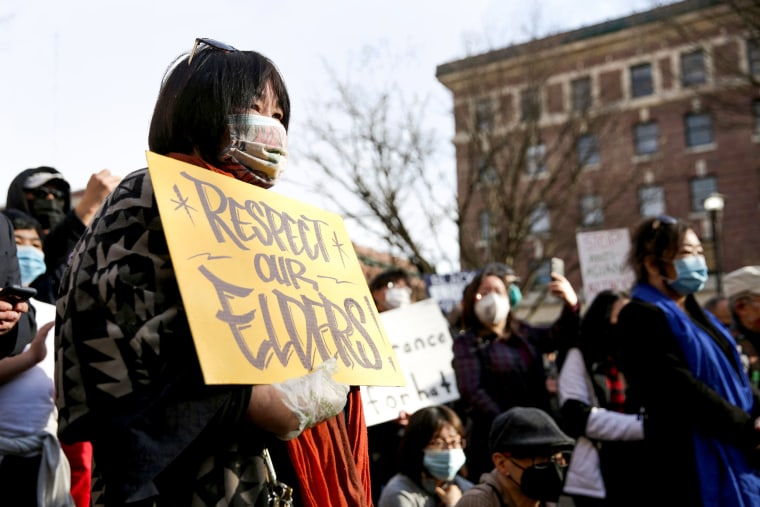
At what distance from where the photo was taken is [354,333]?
71.1 inches

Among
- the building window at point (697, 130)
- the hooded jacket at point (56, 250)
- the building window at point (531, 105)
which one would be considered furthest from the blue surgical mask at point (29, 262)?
the building window at point (697, 130)

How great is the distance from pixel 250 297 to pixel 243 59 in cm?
57

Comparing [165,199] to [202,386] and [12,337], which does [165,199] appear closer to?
[202,386]

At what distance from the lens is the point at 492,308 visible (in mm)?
4680

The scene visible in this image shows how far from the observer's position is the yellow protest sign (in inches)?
57.2

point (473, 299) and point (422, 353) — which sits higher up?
point (473, 299)

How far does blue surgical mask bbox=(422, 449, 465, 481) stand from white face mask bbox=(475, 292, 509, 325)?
3.06 ft

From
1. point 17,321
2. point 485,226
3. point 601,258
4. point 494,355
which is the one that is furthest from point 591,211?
point 17,321

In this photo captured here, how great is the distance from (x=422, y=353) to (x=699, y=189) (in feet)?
98.4

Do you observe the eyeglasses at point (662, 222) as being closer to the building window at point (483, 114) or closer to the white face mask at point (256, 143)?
the white face mask at point (256, 143)

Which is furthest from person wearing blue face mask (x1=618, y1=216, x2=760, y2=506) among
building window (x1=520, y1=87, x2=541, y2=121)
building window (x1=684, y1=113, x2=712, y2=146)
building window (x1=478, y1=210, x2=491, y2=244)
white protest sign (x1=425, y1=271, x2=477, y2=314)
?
building window (x1=684, y1=113, x2=712, y2=146)

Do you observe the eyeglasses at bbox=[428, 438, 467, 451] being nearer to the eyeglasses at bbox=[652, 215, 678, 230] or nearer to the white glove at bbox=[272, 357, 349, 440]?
the eyeglasses at bbox=[652, 215, 678, 230]

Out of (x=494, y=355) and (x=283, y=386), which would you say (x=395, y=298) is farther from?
(x=283, y=386)

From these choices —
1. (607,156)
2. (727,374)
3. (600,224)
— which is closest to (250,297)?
(727,374)
